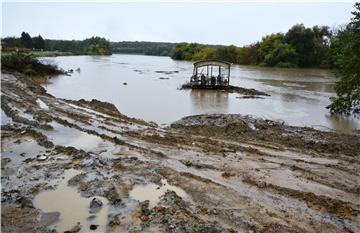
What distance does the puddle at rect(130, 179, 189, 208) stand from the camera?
6912 millimetres

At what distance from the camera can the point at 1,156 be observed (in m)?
9.16

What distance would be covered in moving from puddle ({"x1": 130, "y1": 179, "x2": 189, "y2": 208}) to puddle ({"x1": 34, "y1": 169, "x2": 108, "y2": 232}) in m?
0.66

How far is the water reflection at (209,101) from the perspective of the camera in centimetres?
1917

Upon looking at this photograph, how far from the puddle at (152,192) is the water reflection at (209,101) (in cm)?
1102

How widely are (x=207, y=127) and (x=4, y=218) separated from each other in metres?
8.86

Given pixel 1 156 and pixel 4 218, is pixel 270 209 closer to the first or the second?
pixel 4 218

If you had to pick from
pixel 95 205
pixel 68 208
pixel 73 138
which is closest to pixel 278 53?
pixel 73 138

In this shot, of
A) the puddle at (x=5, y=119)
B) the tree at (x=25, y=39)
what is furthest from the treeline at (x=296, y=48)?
the puddle at (x=5, y=119)


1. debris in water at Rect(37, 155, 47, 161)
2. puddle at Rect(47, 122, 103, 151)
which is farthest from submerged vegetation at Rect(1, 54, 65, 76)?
debris in water at Rect(37, 155, 47, 161)

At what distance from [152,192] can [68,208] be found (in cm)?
163

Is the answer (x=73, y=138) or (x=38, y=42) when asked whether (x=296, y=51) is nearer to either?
(x=38, y=42)

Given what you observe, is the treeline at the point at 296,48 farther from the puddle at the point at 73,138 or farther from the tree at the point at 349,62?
the puddle at the point at 73,138

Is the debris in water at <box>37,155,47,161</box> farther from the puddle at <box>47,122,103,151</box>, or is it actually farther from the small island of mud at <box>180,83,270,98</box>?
the small island of mud at <box>180,83,270,98</box>

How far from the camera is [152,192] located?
23.7 ft
